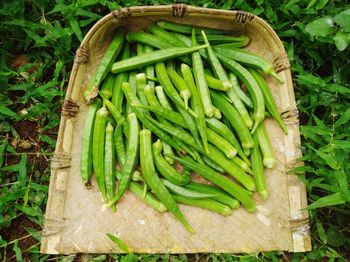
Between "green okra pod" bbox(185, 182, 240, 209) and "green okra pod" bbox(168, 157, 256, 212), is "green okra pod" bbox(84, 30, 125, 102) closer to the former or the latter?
"green okra pod" bbox(168, 157, 256, 212)

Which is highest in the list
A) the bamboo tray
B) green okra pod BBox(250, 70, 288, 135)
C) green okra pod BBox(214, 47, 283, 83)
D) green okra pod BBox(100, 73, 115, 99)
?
green okra pod BBox(214, 47, 283, 83)

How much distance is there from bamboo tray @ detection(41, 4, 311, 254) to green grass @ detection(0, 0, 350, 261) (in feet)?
0.39

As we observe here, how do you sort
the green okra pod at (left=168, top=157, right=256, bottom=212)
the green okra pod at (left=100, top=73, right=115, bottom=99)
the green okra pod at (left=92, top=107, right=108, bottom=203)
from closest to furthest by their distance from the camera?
the green okra pod at (left=168, top=157, right=256, bottom=212) < the green okra pod at (left=92, top=107, right=108, bottom=203) < the green okra pod at (left=100, top=73, right=115, bottom=99)

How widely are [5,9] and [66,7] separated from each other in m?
0.60

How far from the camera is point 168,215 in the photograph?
10.5ft

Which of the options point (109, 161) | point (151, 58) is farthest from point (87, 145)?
point (151, 58)

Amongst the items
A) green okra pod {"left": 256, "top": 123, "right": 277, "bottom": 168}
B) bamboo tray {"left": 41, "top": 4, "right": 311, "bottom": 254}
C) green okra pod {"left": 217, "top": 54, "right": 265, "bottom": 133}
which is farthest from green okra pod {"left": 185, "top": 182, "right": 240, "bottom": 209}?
green okra pod {"left": 217, "top": 54, "right": 265, "bottom": 133}

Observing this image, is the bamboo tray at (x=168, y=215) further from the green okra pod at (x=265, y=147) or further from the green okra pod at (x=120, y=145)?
the green okra pod at (x=120, y=145)

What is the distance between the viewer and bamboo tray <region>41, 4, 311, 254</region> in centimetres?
310

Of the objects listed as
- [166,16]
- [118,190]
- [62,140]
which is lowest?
[118,190]

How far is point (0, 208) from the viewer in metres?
3.25

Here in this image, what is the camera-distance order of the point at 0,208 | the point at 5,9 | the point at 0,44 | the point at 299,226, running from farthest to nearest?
the point at 0,44
the point at 5,9
the point at 0,208
the point at 299,226

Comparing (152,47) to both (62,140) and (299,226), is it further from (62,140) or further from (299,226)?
(299,226)

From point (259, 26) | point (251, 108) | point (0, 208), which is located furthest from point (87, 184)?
→ point (259, 26)
